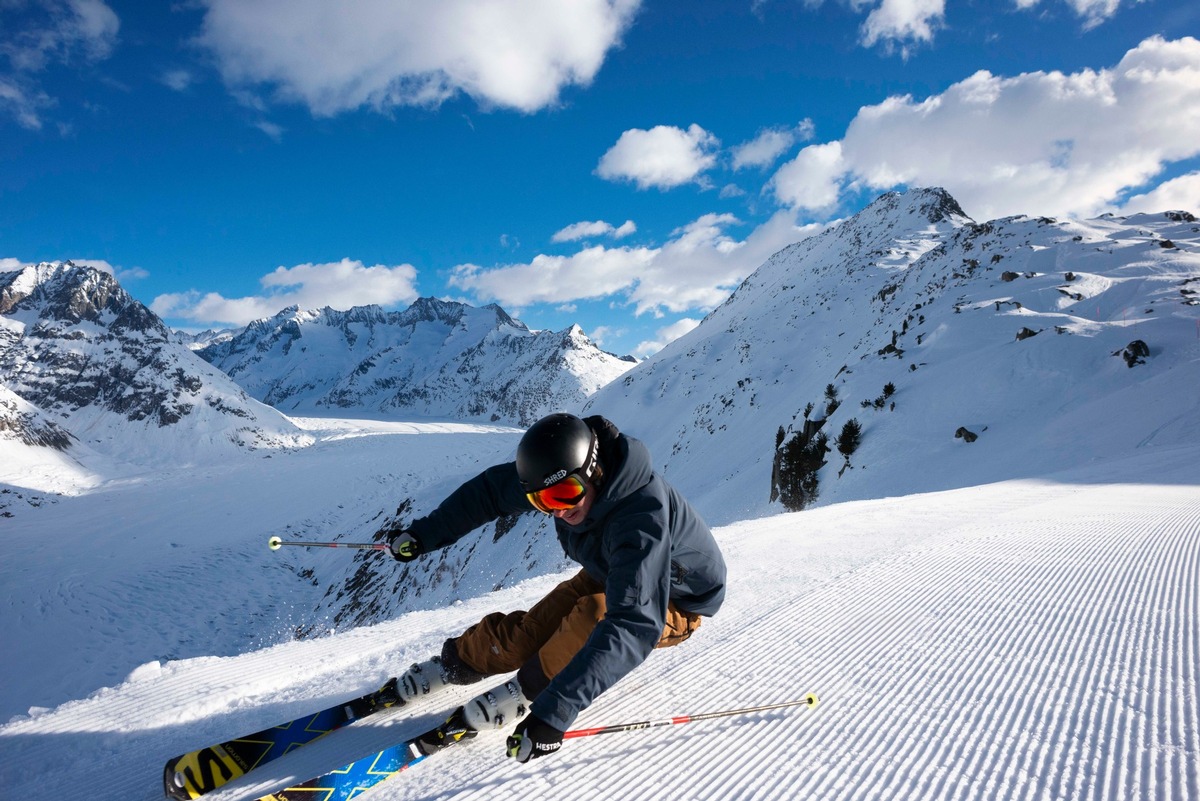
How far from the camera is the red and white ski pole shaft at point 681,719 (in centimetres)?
261

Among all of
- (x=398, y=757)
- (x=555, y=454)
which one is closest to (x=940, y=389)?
(x=555, y=454)

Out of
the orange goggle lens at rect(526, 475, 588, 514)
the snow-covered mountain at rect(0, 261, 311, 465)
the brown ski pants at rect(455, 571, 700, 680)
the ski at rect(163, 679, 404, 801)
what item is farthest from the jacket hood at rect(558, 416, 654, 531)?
the snow-covered mountain at rect(0, 261, 311, 465)

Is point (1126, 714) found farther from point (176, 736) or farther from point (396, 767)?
point (176, 736)

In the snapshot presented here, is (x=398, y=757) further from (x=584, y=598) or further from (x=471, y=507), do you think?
(x=471, y=507)

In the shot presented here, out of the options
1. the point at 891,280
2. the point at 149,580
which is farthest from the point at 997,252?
the point at 149,580

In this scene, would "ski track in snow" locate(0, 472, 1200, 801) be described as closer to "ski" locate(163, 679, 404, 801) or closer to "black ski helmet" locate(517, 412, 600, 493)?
"ski" locate(163, 679, 404, 801)

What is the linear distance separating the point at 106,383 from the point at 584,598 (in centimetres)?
16170

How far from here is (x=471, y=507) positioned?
3715 millimetres

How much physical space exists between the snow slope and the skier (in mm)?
212

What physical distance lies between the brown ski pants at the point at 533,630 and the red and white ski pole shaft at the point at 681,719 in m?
0.36

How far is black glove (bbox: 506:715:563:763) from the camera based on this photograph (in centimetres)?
230

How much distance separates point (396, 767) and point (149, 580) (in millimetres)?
41808

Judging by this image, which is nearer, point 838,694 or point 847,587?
point 838,694

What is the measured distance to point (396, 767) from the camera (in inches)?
97.3
